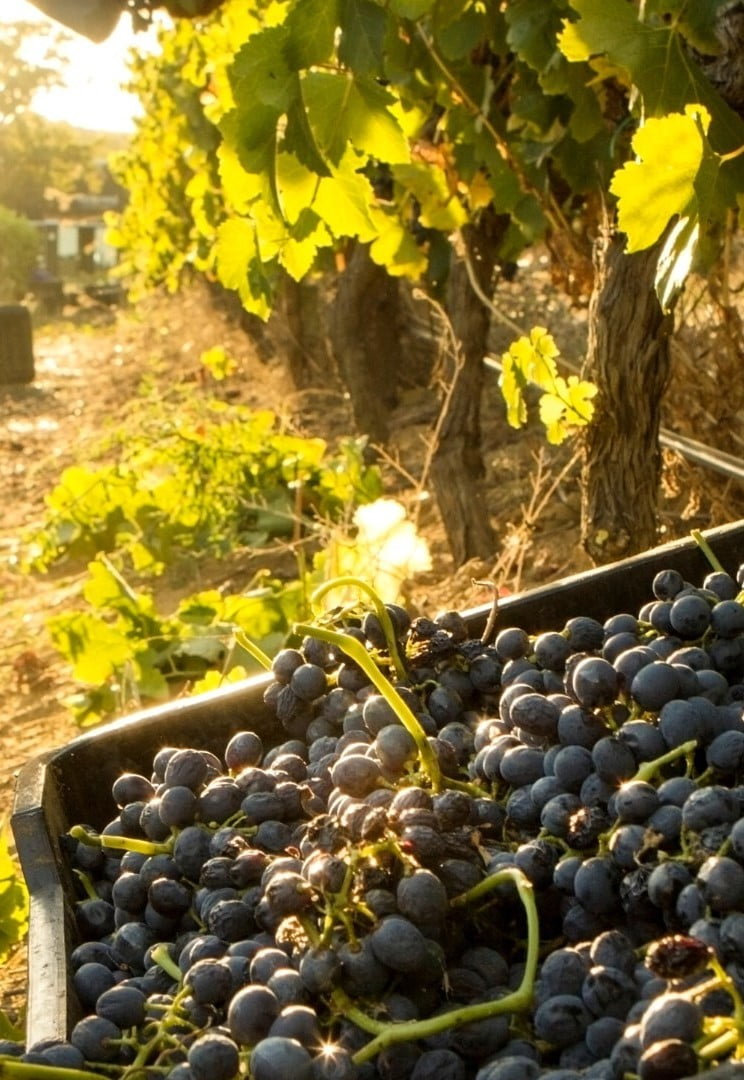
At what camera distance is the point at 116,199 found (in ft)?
140

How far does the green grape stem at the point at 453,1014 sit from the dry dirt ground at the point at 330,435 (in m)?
1.64

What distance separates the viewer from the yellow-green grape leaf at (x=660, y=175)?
149cm

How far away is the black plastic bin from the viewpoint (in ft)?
44.1

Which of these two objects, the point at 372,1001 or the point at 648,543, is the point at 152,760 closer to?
the point at 372,1001

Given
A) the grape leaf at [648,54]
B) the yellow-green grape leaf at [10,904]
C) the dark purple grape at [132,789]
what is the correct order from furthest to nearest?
the yellow-green grape leaf at [10,904] < the grape leaf at [648,54] < the dark purple grape at [132,789]

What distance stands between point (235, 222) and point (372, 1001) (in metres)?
1.87

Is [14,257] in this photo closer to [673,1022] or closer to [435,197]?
[435,197]

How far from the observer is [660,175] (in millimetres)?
1532

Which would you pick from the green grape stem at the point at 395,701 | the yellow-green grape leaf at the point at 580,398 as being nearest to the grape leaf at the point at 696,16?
the yellow-green grape leaf at the point at 580,398

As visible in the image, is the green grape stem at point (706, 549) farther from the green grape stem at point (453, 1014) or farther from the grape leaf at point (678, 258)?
the green grape stem at point (453, 1014)

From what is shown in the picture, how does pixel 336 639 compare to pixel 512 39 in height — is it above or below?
below

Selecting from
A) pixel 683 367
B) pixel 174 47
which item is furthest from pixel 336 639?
pixel 174 47

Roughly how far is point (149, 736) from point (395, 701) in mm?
446

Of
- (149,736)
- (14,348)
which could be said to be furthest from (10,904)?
(14,348)
